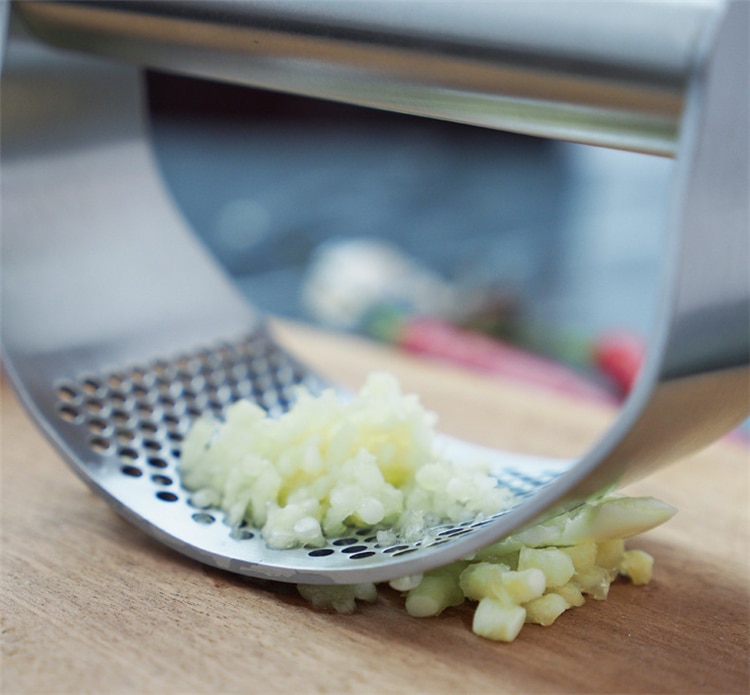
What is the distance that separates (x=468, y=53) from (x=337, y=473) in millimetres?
322

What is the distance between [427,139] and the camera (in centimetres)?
333

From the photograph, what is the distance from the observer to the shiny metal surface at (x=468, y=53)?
501mm

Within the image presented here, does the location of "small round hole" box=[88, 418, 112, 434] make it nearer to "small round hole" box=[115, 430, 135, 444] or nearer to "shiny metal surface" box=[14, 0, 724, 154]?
"small round hole" box=[115, 430, 135, 444]

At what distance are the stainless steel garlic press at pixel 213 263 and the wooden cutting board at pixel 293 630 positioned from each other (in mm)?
41

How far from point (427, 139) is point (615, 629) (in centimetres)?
281

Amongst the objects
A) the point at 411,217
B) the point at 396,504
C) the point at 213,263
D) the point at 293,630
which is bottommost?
the point at 293,630

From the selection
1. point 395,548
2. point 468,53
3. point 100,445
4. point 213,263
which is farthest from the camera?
point 213,263

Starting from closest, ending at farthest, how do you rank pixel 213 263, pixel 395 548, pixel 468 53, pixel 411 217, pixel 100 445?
pixel 468 53, pixel 395 548, pixel 100 445, pixel 213 263, pixel 411 217

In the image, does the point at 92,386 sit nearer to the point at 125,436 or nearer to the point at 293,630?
the point at 125,436

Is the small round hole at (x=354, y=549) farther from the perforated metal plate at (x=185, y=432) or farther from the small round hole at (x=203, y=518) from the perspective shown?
the small round hole at (x=203, y=518)

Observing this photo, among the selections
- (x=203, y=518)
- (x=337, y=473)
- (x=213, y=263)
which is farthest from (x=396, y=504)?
(x=213, y=263)

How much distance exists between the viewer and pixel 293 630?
65 centimetres

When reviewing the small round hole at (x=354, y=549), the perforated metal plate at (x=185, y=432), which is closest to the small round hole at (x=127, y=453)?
the perforated metal plate at (x=185, y=432)

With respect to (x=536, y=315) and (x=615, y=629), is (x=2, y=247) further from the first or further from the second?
(x=536, y=315)
